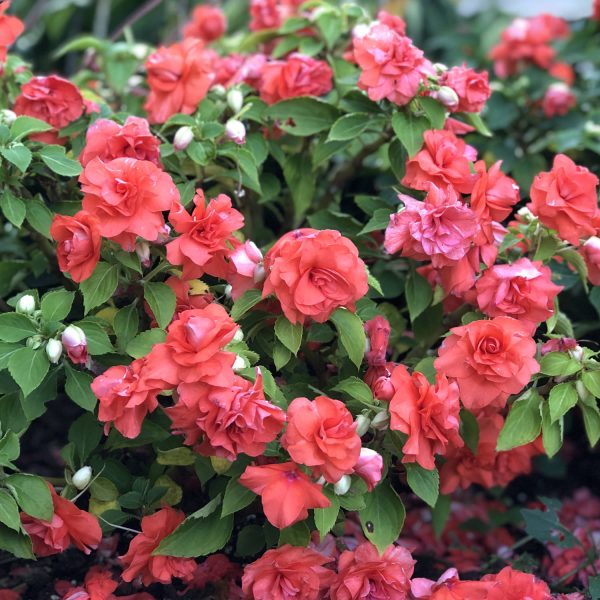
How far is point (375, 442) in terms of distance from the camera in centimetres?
151

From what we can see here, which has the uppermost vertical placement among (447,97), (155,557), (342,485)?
(447,97)

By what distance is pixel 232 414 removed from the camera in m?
1.31

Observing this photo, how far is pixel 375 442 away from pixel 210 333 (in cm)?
37

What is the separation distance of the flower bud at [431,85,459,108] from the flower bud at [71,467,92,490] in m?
0.94

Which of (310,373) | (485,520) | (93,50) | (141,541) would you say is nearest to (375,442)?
(310,373)

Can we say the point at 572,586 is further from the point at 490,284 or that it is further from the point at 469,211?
the point at 469,211

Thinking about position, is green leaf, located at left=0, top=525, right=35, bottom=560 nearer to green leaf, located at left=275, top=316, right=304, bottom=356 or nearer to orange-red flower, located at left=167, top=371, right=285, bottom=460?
orange-red flower, located at left=167, top=371, right=285, bottom=460

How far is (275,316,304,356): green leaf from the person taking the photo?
1.44 meters

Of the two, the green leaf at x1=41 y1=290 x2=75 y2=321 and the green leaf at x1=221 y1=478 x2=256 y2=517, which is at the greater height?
the green leaf at x1=41 y1=290 x2=75 y2=321

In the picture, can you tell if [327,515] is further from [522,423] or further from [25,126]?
[25,126]

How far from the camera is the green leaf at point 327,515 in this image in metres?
1.37

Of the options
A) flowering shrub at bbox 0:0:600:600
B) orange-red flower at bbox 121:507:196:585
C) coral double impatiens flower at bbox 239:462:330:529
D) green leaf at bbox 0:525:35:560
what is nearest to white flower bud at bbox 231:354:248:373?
flowering shrub at bbox 0:0:600:600

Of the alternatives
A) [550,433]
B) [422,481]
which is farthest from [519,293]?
[422,481]

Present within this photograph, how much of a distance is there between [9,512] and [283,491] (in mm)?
437
